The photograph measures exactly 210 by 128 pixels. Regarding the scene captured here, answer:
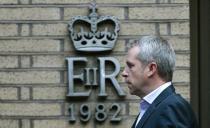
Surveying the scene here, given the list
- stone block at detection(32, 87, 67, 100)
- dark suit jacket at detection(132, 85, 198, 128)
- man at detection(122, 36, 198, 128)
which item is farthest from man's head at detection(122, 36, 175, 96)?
stone block at detection(32, 87, 67, 100)

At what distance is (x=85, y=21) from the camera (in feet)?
15.1

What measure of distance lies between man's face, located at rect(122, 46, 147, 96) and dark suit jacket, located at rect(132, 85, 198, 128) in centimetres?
14

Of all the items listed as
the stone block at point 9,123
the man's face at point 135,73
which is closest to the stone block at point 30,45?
the stone block at point 9,123

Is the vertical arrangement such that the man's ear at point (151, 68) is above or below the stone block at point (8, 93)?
above

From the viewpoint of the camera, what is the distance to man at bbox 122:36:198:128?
9.95ft

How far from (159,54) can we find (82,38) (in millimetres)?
1461

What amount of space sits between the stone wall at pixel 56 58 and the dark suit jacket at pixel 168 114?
1.52 m

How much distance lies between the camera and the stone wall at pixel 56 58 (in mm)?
4633

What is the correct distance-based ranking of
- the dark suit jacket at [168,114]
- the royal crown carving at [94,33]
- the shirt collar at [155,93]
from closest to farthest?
1. the dark suit jacket at [168,114]
2. the shirt collar at [155,93]
3. the royal crown carving at [94,33]

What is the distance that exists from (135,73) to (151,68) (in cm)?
10

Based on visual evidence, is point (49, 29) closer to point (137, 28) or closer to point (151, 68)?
point (137, 28)

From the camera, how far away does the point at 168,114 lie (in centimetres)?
300

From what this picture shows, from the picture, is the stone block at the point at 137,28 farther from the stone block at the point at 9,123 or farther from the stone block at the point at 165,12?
the stone block at the point at 9,123

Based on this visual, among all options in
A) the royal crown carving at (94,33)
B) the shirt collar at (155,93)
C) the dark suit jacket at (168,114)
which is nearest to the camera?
the dark suit jacket at (168,114)
